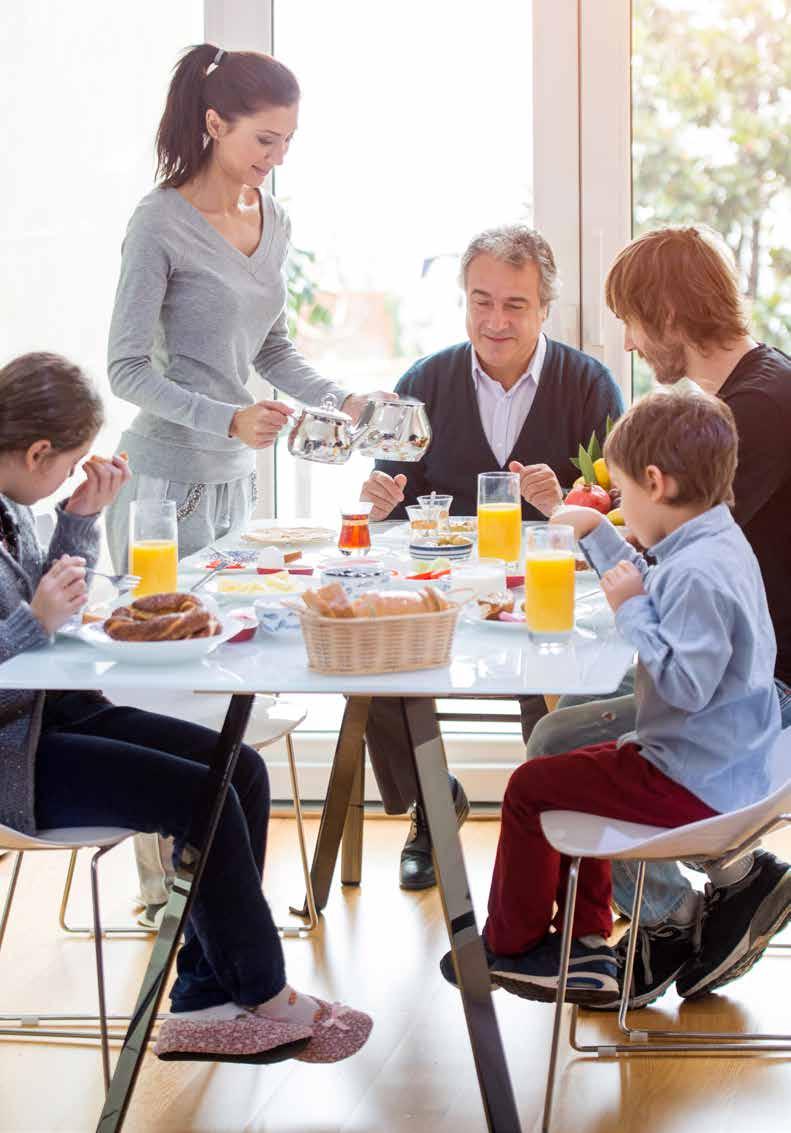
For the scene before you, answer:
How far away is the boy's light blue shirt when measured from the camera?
1973mm

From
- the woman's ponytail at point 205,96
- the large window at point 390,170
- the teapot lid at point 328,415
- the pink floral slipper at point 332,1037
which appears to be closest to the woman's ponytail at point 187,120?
the woman's ponytail at point 205,96

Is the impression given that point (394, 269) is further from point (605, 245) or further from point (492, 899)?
point (492, 899)

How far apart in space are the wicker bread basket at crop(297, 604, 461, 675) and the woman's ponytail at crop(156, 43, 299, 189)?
1.52 metres

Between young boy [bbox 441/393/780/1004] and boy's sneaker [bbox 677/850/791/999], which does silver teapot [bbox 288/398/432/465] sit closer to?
young boy [bbox 441/393/780/1004]

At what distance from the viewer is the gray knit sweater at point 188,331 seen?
9.75 feet

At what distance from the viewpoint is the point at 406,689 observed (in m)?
1.80

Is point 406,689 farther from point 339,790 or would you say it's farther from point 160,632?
point 339,790

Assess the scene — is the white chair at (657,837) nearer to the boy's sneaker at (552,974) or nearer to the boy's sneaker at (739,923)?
the boy's sneaker at (552,974)

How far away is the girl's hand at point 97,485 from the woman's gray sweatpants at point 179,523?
21.2 inches

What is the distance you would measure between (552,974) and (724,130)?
224 centimetres

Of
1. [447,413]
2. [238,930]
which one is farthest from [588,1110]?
[447,413]

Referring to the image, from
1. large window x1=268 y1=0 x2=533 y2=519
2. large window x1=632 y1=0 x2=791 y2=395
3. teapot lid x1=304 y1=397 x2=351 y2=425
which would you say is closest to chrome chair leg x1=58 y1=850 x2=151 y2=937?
teapot lid x1=304 y1=397 x2=351 y2=425

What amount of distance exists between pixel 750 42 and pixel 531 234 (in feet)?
2.69

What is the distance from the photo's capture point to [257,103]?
304 cm
